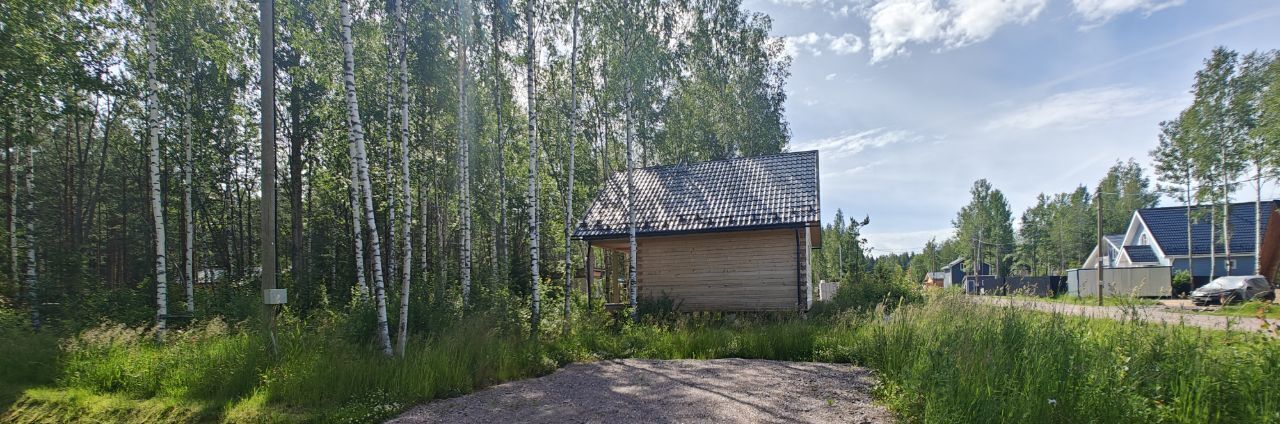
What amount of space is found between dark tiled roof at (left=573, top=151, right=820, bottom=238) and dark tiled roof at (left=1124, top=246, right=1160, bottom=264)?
30.8m

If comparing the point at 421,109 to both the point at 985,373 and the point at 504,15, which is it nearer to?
the point at 504,15

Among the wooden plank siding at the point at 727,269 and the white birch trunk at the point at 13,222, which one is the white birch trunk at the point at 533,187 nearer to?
the wooden plank siding at the point at 727,269

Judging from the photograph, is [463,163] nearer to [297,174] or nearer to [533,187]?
[533,187]

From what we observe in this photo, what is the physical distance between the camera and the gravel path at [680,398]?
16.4 ft

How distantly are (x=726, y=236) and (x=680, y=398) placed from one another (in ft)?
24.6

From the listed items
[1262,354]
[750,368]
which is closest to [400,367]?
[750,368]

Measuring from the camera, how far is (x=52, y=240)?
16.2 metres

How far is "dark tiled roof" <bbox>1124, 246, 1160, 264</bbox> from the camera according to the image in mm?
31528

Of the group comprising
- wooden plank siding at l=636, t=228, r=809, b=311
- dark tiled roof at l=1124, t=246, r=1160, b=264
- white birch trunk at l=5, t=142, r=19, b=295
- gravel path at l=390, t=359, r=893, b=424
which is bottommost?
dark tiled roof at l=1124, t=246, r=1160, b=264

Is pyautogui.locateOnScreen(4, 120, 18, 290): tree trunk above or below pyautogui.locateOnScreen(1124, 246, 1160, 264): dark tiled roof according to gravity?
above

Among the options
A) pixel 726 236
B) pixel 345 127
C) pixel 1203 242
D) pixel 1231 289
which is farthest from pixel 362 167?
pixel 1203 242

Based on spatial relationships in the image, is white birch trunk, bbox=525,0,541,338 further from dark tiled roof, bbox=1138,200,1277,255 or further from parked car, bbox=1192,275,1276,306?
dark tiled roof, bbox=1138,200,1277,255

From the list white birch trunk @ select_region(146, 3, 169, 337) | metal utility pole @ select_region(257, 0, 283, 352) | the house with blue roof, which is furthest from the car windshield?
white birch trunk @ select_region(146, 3, 169, 337)

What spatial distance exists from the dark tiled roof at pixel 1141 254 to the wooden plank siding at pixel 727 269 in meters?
32.7
